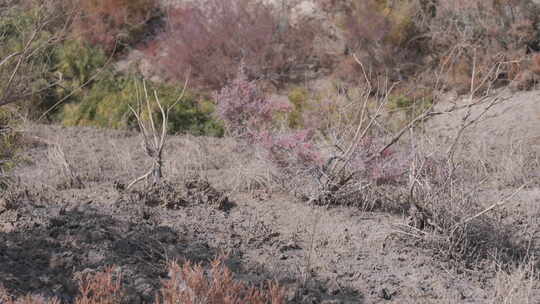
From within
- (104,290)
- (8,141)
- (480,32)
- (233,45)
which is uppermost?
(104,290)

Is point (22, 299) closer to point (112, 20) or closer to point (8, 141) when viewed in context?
point (8, 141)

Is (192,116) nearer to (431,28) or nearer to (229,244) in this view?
(431,28)

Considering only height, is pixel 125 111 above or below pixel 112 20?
below

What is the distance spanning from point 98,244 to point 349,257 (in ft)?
4.54

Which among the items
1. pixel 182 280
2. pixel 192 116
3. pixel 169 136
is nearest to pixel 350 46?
pixel 192 116

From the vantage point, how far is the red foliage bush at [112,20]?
1195 centimetres

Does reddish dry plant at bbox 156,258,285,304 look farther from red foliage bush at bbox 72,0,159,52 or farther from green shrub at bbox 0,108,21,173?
red foliage bush at bbox 72,0,159,52

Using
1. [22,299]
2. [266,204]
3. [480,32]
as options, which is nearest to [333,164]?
[266,204]

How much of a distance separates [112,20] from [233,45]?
2.82m

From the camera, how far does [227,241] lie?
165 inches

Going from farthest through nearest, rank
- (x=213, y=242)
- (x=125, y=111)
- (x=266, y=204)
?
(x=125, y=111) → (x=266, y=204) → (x=213, y=242)

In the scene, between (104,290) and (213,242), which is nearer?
(104,290)

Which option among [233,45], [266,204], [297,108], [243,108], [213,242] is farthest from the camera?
[233,45]

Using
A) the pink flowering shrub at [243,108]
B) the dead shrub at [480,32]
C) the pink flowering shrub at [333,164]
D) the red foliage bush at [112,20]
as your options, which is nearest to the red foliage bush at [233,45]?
the red foliage bush at [112,20]
